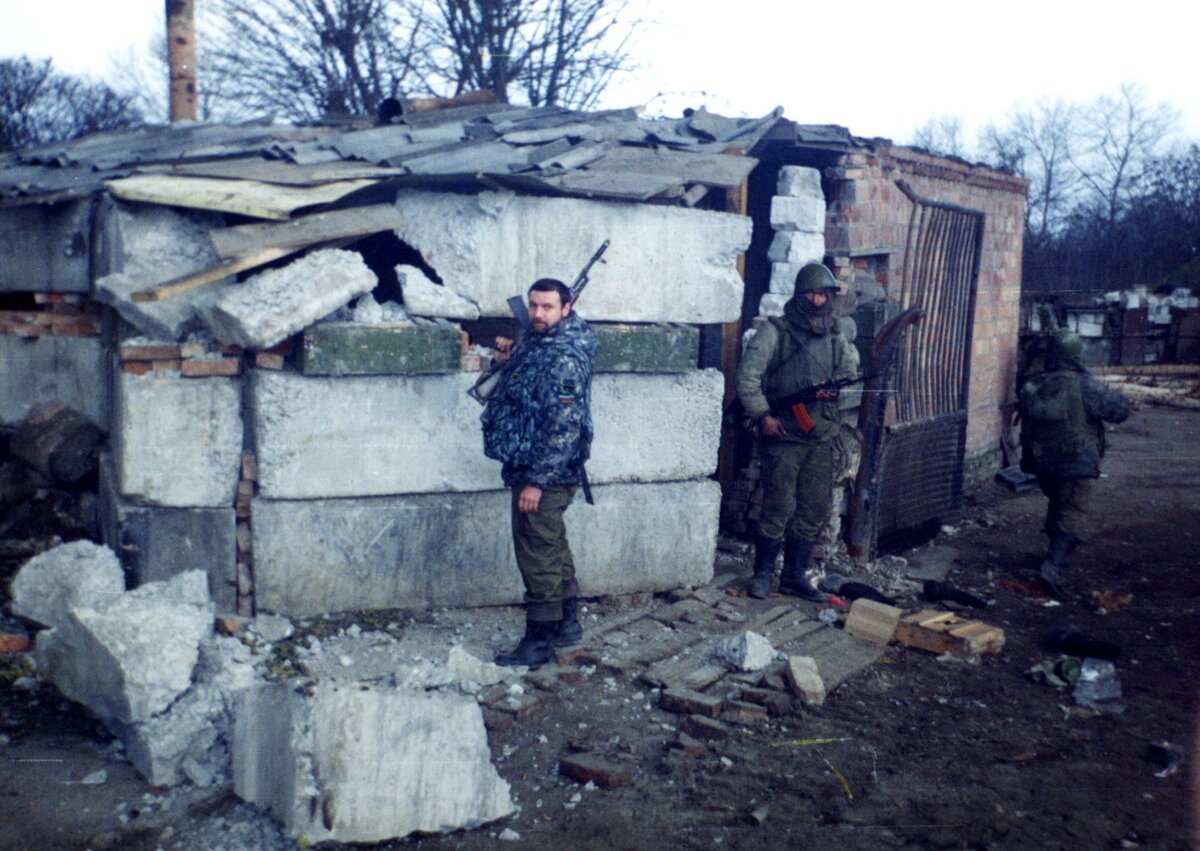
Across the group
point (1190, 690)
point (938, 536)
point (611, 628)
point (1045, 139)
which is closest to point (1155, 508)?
point (938, 536)

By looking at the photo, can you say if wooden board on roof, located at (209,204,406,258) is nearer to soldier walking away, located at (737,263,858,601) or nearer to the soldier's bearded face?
the soldier's bearded face

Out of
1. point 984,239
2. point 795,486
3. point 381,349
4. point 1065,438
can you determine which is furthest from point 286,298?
point 984,239

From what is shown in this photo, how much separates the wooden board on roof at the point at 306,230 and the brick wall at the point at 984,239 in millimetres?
3025

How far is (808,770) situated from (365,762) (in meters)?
1.64

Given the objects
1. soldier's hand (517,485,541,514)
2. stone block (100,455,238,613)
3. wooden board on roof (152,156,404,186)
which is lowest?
stone block (100,455,238,613)

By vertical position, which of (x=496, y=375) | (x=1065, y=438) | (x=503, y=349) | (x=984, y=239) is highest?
(x=984, y=239)

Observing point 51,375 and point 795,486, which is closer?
point 51,375

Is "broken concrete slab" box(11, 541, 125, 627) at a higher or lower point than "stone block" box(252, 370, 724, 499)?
lower

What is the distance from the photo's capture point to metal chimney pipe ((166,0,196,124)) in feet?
34.9

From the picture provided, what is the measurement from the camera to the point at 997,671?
514 centimetres

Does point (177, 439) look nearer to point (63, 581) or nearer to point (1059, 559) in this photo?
point (63, 581)

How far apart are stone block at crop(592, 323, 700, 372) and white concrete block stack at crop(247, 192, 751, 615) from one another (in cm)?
7

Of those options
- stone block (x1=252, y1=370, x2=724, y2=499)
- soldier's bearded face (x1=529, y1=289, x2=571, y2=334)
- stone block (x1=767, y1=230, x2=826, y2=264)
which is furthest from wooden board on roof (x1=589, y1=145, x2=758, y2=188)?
soldier's bearded face (x1=529, y1=289, x2=571, y2=334)

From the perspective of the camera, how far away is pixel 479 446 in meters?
5.20
